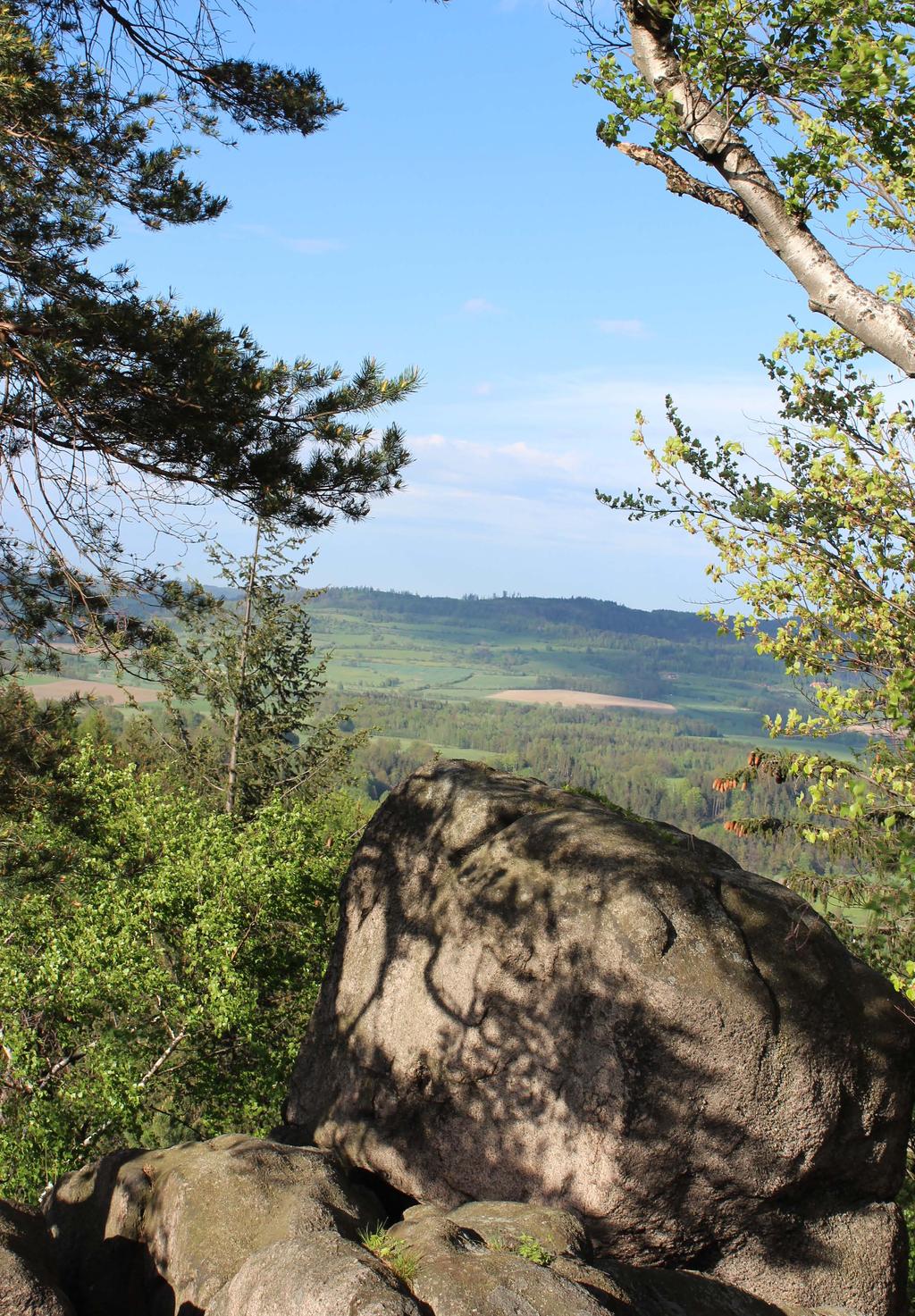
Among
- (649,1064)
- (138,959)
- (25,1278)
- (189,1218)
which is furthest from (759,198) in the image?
(138,959)

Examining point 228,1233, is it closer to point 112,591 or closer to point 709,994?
point 709,994

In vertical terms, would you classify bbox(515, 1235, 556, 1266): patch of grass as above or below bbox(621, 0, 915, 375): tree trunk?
below

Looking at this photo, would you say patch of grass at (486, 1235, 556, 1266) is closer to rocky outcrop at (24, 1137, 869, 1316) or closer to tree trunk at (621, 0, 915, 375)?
rocky outcrop at (24, 1137, 869, 1316)

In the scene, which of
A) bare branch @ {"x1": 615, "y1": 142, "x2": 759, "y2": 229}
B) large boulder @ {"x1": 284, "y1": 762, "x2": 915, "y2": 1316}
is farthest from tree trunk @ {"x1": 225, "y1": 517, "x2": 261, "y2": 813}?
bare branch @ {"x1": 615, "y1": 142, "x2": 759, "y2": 229}

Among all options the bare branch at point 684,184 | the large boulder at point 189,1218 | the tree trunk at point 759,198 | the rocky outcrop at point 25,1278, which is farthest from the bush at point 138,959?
the tree trunk at point 759,198

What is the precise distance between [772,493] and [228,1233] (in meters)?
10.2

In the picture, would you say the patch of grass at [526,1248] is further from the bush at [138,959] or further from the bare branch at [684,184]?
the bush at [138,959]

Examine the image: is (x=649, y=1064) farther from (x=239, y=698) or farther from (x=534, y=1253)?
(x=239, y=698)

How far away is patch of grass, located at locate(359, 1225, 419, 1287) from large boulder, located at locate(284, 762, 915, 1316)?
114 inches

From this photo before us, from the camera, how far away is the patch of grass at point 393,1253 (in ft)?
23.0

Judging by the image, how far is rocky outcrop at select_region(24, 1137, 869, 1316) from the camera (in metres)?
6.71

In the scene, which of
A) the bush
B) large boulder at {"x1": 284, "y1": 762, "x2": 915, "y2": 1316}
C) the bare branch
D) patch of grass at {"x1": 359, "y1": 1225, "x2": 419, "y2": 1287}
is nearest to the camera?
patch of grass at {"x1": 359, "y1": 1225, "x2": 419, "y2": 1287}

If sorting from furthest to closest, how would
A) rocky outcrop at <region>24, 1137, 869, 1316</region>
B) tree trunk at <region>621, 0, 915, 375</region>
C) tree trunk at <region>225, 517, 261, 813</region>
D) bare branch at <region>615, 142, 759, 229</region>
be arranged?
tree trunk at <region>225, 517, 261, 813</region> → bare branch at <region>615, 142, 759, 229</region> → tree trunk at <region>621, 0, 915, 375</region> → rocky outcrop at <region>24, 1137, 869, 1316</region>

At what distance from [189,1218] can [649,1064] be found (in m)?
4.48
